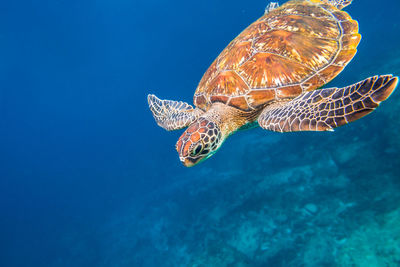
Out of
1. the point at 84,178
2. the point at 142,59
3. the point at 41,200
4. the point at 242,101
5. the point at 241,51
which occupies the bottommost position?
the point at 242,101

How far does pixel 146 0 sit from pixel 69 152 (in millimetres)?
43603

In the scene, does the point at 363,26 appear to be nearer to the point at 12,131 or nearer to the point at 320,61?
the point at 320,61

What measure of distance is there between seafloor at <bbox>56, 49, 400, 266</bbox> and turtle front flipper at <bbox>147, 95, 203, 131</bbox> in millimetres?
4544

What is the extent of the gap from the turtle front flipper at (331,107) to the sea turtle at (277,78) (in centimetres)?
1

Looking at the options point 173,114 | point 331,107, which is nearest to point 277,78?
point 331,107

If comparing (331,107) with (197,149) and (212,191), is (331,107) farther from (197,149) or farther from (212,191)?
(212,191)

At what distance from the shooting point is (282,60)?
9.23 feet

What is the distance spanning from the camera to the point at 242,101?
9.44ft

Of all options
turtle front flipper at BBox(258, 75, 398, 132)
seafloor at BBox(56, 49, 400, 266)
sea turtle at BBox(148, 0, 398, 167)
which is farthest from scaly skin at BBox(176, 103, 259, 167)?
seafloor at BBox(56, 49, 400, 266)

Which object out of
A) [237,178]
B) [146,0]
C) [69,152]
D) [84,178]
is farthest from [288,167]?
[69,152]

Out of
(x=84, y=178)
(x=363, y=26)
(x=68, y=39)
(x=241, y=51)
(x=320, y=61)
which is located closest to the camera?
(x=320, y=61)

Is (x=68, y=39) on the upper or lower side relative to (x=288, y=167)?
upper

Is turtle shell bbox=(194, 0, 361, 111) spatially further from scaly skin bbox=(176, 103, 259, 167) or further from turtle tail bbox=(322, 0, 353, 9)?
turtle tail bbox=(322, 0, 353, 9)

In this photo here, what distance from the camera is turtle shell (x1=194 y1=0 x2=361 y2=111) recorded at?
2.77m
